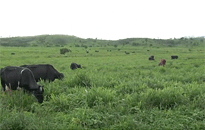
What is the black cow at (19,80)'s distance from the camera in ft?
21.6

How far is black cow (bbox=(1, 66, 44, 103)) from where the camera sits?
6.58 meters

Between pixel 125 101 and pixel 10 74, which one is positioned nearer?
pixel 125 101

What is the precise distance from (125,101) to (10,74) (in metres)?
4.59

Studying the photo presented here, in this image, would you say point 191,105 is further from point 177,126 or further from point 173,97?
point 177,126

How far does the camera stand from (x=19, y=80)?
22.3 feet

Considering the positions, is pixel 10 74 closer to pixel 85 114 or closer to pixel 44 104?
pixel 44 104

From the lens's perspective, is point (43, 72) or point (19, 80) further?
point (43, 72)

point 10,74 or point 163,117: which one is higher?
point 10,74

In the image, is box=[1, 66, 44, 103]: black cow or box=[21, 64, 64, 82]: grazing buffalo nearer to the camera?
box=[1, 66, 44, 103]: black cow

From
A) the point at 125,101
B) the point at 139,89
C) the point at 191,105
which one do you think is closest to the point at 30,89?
the point at 125,101

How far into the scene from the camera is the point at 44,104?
5750mm

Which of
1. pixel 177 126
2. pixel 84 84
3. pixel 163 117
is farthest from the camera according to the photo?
pixel 84 84

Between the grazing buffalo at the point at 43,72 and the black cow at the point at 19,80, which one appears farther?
the grazing buffalo at the point at 43,72

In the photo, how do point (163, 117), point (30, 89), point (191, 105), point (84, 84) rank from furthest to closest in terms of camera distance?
1. point (84, 84)
2. point (30, 89)
3. point (191, 105)
4. point (163, 117)
